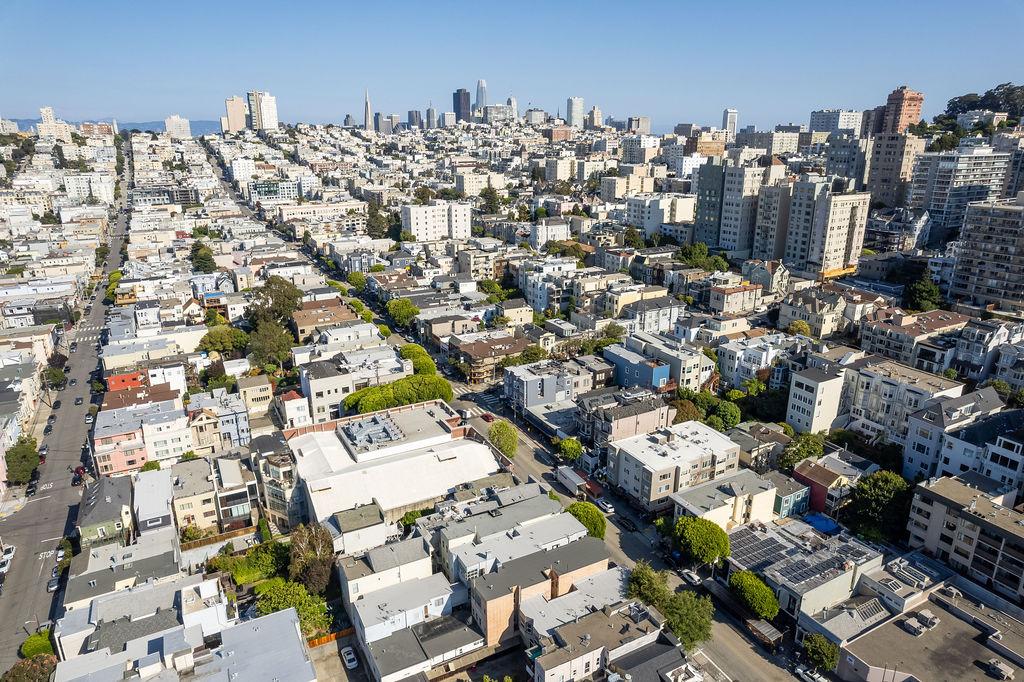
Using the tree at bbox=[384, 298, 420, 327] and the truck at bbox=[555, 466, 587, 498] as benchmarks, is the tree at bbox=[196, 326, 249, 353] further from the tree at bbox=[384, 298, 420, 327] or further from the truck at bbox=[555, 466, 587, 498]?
the truck at bbox=[555, 466, 587, 498]

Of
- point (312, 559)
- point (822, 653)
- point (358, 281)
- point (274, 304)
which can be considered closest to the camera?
point (822, 653)

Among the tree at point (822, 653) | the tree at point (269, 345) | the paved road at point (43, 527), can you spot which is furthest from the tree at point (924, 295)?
the paved road at point (43, 527)

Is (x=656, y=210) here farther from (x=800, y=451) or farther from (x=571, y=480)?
(x=571, y=480)

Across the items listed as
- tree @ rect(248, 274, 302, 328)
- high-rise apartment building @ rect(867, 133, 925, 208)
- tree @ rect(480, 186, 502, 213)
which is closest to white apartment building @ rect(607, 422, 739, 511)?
tree @ rect(248, 274, 302, 328)

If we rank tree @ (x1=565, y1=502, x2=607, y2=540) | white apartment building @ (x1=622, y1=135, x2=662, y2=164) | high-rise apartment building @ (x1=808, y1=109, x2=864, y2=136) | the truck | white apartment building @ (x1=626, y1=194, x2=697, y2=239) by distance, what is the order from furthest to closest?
high-rise apartment building @ (x1=808, y1=109, x2=864, y2=136)
white apartment building @ (x1=622, y1=135, x2=662, y2=164)
white apartment building @ (x1=626, y1=194, x2=697, y2=239)
the truck
tree @ (x1=565, y1=502, x2=607, y2=540)

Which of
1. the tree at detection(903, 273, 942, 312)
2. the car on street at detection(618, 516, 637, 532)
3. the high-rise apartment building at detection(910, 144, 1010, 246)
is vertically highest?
the high-rise apartment building at detection(910, 144, 1010, 246)

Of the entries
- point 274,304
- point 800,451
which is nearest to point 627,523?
point 800,451

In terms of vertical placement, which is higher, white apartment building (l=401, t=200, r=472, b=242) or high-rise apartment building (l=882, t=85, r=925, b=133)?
high-rise apartment building (l=882, t=85, r=925, b=133)
